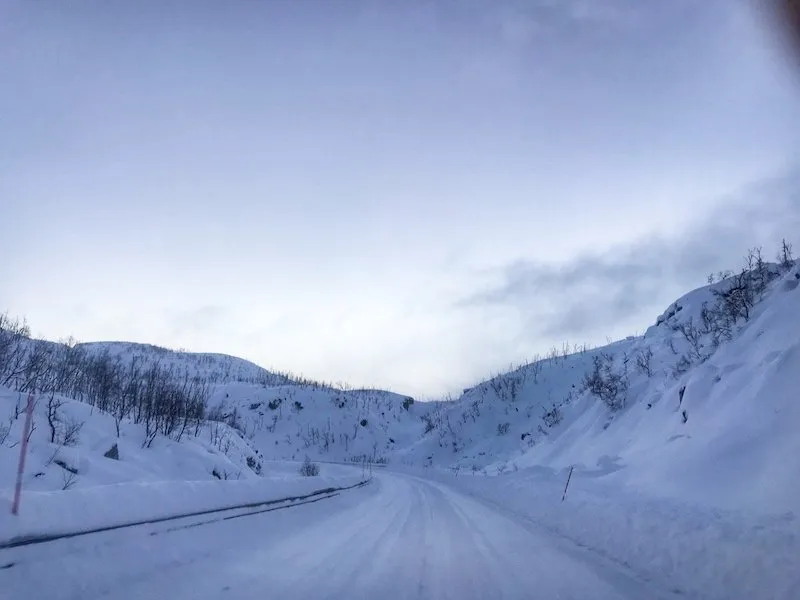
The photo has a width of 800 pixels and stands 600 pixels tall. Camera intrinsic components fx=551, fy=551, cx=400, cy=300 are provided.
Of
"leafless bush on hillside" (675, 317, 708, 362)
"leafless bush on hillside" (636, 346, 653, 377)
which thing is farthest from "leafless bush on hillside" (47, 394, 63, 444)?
"leafless bush on hillside" (636, 346, 653, 377)

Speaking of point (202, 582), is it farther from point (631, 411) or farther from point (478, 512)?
point (631, 411)

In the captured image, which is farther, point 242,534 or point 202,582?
point 242,534

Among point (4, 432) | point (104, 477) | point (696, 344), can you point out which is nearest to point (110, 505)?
point (104, 477)

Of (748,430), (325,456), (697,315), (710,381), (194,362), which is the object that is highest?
(194,362)

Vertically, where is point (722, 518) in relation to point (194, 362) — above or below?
below

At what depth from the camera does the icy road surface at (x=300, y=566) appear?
5590 mm

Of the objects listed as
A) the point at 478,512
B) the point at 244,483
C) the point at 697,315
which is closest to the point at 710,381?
the point at 478,512

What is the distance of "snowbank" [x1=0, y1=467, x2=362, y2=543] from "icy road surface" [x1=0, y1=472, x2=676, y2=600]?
26 centimetres

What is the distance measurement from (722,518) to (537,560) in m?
2.89

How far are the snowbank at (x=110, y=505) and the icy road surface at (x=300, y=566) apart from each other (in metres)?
0.26

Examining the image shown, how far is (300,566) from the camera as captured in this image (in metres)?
7.46

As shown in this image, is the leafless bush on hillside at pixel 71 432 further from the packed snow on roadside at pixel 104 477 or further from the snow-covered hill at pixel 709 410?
the snow-covered hill at pixel 709 410

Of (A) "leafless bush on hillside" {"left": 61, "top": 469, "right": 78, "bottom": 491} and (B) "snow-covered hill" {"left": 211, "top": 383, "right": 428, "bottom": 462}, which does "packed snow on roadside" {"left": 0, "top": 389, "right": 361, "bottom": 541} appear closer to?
(A) "leafless bush on hillside" {"left": 61, "top": 469, "right": 78, "bottom": 491}

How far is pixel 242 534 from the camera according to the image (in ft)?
32.2
